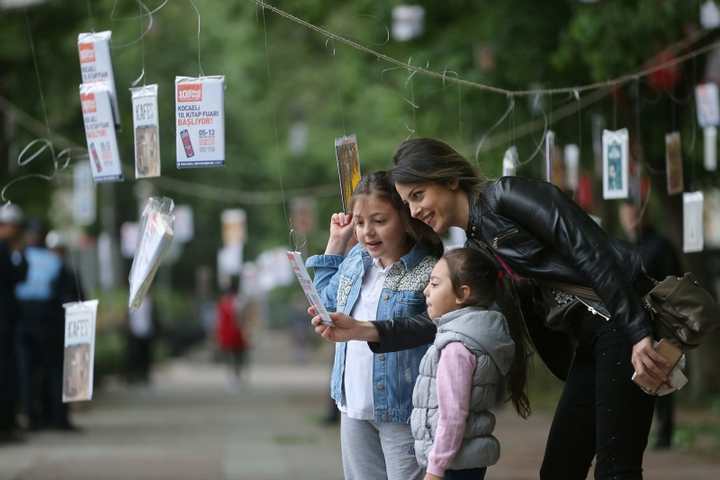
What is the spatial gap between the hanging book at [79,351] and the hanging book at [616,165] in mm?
3351

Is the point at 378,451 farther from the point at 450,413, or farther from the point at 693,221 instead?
the point at 693,221

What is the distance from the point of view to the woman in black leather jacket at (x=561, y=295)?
4594mm

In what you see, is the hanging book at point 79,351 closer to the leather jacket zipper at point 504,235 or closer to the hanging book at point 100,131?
the hanging book at point 100,131

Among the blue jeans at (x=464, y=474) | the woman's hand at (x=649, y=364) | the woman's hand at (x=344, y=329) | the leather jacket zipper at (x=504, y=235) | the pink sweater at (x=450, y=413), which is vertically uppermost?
the leather jacket zipper at (x=504, y=235)

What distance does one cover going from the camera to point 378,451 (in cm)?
545

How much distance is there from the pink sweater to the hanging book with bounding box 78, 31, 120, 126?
2275mm

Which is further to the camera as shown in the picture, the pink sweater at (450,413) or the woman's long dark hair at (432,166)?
the woman's long dark hair at (432,166)

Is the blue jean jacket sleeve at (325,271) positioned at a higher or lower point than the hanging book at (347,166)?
lower

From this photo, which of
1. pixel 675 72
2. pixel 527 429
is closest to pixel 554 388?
pixel 527 429

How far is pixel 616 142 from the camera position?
838 cm

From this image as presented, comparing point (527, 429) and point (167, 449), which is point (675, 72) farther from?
point (167, 449)

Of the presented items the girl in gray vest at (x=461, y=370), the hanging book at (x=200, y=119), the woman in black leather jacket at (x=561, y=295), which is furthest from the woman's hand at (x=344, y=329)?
the hanging book at (x=200, y=119)

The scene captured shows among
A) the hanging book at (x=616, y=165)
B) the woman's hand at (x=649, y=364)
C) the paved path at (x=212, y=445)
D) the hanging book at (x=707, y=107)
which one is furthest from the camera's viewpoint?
the paved path at (x=212, y=445)

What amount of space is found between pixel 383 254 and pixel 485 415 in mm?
790
